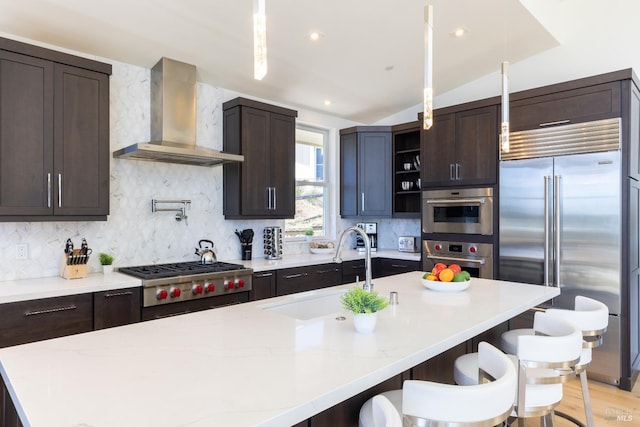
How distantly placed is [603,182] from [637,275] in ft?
2.98

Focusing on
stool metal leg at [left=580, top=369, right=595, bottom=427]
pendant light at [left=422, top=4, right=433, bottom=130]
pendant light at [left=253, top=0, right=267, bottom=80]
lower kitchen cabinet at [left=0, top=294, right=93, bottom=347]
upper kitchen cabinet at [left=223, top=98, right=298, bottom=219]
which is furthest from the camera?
upper kitchen cabinet at [left=223, top=98, right=298, bottom=219]

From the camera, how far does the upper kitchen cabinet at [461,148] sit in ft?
12.9

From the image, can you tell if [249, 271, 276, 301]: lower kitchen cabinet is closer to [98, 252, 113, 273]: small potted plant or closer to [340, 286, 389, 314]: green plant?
[98, 252, 113, 273]: small potted plant

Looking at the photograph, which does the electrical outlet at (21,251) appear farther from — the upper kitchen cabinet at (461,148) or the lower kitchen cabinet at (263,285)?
the upper kitchen cabinet at (461,148)

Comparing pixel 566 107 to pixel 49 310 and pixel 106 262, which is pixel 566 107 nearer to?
pixel 106 262

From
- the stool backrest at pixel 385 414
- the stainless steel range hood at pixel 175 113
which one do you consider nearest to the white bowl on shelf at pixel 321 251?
the stainless steel range hood at pixel 175 113

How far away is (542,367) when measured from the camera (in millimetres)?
1549

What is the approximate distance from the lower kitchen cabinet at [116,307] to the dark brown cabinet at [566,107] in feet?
11.7

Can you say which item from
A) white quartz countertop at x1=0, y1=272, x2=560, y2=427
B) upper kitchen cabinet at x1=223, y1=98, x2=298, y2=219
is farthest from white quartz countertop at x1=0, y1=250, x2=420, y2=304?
white quartz countertop at x1=0, y1=272, x2=560, y2=427

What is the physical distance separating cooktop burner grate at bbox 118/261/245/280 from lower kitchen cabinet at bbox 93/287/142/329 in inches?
6.5

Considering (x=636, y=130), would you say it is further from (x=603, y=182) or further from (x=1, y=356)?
(x=1, y=356)

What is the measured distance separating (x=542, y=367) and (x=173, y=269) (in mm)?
2640

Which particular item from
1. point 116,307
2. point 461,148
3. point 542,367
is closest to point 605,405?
point 542,367

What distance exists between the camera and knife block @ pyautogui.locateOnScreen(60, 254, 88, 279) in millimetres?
2830
